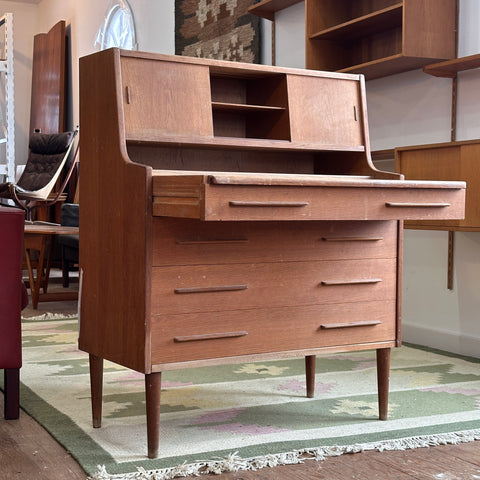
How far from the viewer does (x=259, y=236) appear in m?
2.30

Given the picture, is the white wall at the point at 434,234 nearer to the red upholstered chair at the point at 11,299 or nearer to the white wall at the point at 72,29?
the red upholstered chair at the point at 11,299

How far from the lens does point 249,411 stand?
2668mm

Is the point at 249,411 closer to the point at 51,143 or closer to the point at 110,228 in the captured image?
the point at 110,228

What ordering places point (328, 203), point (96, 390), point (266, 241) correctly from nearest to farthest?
point (328, 203), point (266, 241), point (96, 390)

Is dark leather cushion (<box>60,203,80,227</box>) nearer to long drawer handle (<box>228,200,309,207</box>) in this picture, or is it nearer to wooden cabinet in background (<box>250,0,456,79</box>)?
wooden cabinet in background (<box>250,0,456,79</box>)

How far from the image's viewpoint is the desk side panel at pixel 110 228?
2.13 m

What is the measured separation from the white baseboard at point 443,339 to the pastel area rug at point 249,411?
95 millimetres

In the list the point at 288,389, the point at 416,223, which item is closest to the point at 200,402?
the point at 288,389

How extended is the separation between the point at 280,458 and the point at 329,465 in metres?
0.14

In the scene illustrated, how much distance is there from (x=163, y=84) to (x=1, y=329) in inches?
37.4

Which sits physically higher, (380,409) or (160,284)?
(160,284)

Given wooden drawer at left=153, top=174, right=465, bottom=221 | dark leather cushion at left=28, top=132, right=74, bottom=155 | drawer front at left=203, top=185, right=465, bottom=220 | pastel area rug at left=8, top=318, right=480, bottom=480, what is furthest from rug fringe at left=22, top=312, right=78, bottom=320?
dark leather cushion at left=28, top=132, right=74, bottom=155

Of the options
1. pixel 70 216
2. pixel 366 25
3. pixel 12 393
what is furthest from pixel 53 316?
pixel 366 25

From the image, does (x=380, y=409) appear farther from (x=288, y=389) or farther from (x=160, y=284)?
(x=160, y=284)
